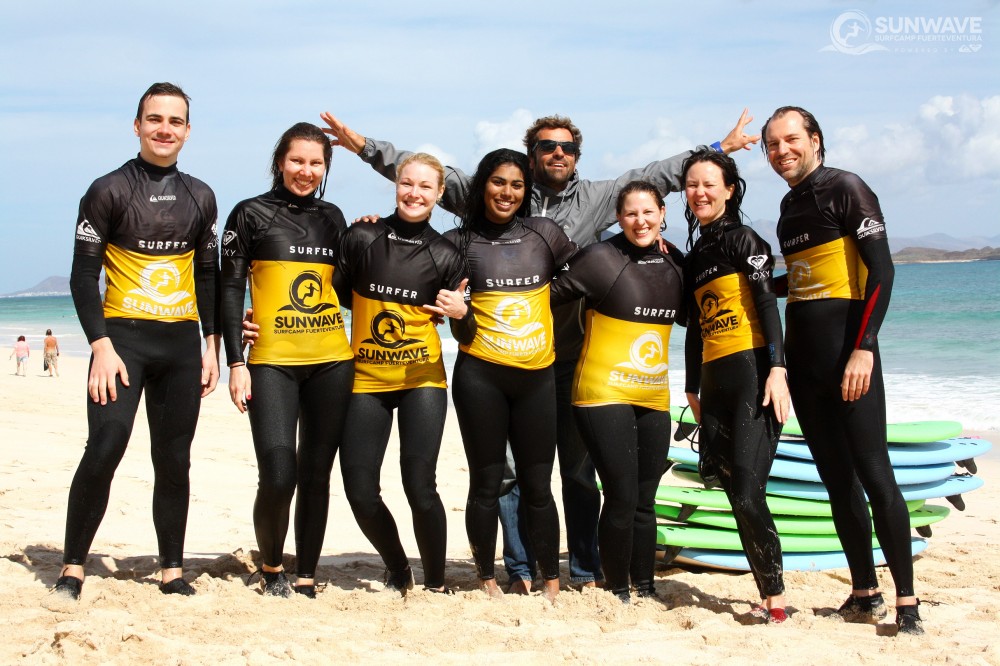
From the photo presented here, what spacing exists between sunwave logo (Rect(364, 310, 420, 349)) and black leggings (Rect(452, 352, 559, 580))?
0.28 meters

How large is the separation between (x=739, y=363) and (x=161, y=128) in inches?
103

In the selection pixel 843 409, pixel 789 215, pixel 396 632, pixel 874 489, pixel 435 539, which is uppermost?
pixel 789 215

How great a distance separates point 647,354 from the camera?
423 centimetres

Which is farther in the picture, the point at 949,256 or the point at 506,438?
the point at 949,256

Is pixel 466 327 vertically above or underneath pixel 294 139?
underneath

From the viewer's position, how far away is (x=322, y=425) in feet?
13.8

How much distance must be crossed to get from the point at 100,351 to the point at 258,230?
82cm

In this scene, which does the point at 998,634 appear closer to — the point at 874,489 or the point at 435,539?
the point at 874,489

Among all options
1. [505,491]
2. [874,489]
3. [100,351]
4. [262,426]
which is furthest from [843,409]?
[100,351]

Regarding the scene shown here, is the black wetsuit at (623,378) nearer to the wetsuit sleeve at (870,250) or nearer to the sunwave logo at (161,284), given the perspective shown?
the wetsuit sleeve at (870,250)

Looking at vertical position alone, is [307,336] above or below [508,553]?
above

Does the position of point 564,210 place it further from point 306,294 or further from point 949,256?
point 949,256

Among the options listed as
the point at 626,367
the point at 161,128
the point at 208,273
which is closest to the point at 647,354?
the point at 626,367

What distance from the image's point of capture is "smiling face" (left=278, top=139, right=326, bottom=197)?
4277 mm
